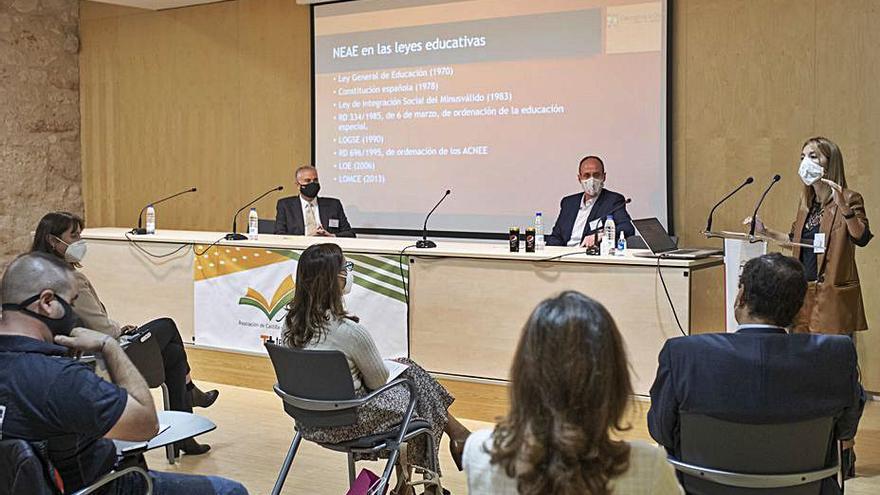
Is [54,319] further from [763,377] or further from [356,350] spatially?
[763,377]

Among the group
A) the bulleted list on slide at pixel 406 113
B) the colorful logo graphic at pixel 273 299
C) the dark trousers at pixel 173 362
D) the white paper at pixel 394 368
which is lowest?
the dark trousers at pixel 173 362

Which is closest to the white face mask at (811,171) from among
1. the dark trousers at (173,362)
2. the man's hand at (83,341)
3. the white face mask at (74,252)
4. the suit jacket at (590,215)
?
the suit jacket at (590,215)

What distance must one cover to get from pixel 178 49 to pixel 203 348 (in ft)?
12.0

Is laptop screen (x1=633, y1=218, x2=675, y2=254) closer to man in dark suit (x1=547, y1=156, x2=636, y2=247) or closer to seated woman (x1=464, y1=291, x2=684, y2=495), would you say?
man in dark suit (x1=547, y1=156, x2=636, y2=247)

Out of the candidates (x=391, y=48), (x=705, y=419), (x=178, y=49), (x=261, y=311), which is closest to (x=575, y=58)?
(x=391, y=48)

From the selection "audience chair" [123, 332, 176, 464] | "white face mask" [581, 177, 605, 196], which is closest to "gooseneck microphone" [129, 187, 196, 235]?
"audience chair" [123, 332, 176, 464]

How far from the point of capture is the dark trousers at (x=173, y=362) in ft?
16.2

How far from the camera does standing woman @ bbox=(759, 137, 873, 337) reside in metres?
4.44

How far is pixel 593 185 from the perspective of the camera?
Answer: 20.6 ft

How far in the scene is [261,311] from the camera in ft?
19.6

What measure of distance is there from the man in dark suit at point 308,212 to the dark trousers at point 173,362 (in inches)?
92.1

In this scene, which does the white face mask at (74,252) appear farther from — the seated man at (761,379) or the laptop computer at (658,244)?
the seated man at (761,379)

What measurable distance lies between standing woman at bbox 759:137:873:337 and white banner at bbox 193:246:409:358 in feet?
6.96

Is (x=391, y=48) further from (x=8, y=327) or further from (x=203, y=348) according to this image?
(x=8, y=327)
